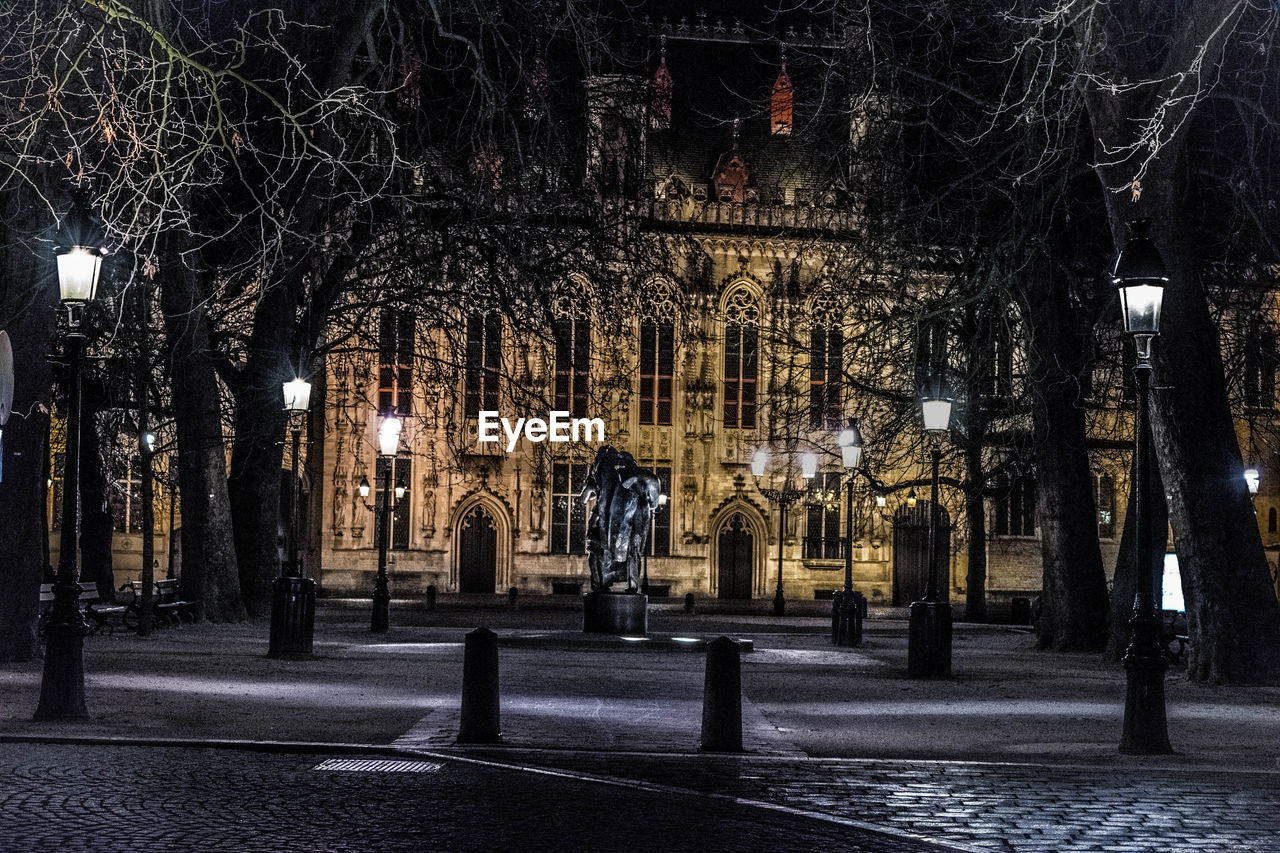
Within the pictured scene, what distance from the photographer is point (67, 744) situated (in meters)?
10.5

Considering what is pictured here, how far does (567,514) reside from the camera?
5166cm

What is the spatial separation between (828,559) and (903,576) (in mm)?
2891

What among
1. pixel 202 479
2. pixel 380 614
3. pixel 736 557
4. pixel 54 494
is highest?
pixel 202 479

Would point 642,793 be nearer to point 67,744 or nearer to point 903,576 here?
point 67,744

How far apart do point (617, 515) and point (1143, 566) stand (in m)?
13.0

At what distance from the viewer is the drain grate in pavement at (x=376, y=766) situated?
9703mm

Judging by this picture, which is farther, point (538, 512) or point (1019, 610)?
point (538, 512)

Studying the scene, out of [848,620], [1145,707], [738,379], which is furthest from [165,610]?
[738,379]

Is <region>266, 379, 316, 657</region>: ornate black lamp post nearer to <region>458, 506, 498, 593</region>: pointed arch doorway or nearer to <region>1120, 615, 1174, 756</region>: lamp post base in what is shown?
<region>1120, 615, 1174, 756</region>: lamp post base

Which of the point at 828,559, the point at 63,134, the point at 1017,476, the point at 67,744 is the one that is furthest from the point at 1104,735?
the point at 828,559

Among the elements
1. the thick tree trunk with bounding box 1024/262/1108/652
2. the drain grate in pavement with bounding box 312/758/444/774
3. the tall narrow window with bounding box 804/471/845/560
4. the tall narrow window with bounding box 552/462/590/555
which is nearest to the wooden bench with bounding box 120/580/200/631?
the thick tree trunk with bounding box 1024/262/1108/652

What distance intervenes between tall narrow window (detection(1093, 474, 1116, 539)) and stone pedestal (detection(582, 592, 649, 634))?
32480 mm

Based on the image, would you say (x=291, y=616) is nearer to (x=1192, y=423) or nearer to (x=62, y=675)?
(x=62, y=675)

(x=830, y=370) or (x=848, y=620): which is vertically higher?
(x=830, y=370)
